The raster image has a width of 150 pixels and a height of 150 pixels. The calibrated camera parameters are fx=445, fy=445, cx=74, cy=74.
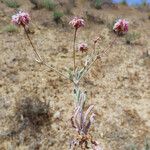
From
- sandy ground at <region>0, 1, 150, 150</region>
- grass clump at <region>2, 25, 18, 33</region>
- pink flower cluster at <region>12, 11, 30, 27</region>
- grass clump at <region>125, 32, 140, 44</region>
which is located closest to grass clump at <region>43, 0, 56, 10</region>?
sandy ground at <region>0, 1, 150, 150</region>

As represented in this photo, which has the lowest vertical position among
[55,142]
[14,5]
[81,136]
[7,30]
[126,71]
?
[55,142]

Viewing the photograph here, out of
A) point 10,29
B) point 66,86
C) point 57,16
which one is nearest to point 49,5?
point 57,16

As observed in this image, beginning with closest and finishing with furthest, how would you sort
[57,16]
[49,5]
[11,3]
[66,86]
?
→ [66,86] → [57,16] → [11,3] → [49,5]

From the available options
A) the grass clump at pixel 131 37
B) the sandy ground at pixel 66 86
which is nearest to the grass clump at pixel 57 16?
the sandy ground at pixel 66 86

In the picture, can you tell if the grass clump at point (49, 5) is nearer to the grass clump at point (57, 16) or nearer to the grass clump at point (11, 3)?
the grass clump at point (57, 16)

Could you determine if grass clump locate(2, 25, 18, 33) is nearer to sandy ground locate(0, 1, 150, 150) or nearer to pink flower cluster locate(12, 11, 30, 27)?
sandy ground locate(0, 1, 150, 150)

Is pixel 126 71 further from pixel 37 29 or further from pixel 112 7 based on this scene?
pixel 112 7

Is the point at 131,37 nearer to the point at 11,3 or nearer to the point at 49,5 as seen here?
the point at 49,5

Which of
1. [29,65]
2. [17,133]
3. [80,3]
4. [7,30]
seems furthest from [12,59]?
[80,3]
